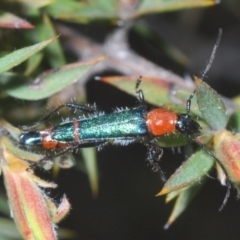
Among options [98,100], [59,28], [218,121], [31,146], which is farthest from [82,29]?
[218,121]

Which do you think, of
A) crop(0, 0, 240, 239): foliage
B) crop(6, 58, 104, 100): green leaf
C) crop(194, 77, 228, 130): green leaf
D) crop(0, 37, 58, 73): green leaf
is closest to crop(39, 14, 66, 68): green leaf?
crop(0, 0, 240, 239): foliage

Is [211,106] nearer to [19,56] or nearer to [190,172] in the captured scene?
[190,172]

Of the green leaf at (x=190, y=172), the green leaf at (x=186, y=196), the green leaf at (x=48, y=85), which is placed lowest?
the green leaf at (x=186, y=196)

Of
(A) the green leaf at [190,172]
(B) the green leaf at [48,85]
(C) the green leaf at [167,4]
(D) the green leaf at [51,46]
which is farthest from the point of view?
(C) the green leaf at [167,4]

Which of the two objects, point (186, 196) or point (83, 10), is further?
point (83, 10)

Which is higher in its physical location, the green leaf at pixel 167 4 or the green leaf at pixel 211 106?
the green leaf at pixel 167 4

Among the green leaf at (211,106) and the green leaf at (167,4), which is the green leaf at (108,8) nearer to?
the green leaf at (167,4)

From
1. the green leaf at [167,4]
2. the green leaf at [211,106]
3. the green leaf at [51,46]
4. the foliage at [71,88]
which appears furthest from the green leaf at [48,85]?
the green leaf at [167,4]

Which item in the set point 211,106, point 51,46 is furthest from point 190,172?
point 51,46
